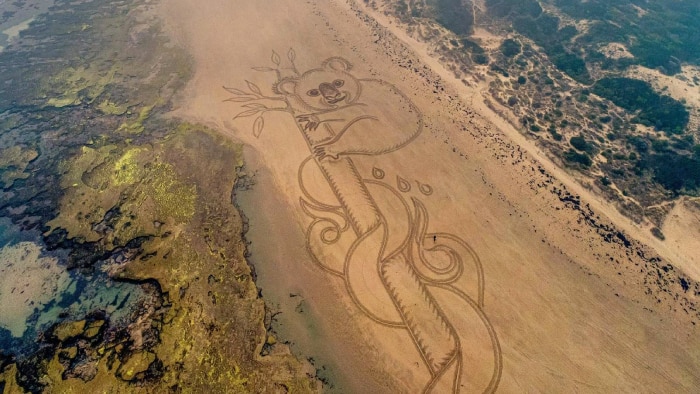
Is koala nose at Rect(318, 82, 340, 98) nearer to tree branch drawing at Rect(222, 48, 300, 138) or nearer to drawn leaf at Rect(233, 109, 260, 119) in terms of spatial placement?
tree branch drawing at Rect(222, 48, 300, 138)

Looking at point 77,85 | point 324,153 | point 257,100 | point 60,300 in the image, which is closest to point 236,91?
point 257,100

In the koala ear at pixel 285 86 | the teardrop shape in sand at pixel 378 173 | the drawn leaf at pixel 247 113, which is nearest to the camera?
the teardrop shape in sand at pixel 378 173

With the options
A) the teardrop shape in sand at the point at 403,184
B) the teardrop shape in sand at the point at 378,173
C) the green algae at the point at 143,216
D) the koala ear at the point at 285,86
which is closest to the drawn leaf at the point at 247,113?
the green algae at the point at 143,216

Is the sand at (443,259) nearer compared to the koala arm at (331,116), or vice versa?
the sand at (443,259)

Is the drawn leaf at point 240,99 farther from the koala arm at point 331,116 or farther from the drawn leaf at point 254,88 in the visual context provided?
the koala arm at point 331,116

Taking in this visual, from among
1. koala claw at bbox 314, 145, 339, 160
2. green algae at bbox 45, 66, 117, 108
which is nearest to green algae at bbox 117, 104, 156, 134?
green algae at bbox 45, 66, 117, 108

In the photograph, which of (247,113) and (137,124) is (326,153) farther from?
(137,124)

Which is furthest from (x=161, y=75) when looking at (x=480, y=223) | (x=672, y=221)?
(x=672, y=221)
